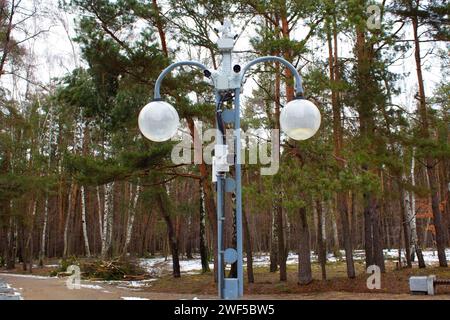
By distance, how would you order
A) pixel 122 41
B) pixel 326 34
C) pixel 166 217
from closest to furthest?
pixel 326 34 → pixel 122 41 → pixel 166 217

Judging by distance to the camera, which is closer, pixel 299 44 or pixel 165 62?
pixel 299 44

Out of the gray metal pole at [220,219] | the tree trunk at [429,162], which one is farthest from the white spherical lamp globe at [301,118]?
the tree trunk at [429,162]

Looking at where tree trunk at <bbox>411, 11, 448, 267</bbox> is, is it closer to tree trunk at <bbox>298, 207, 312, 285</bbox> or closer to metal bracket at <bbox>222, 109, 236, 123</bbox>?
tree trunk at <bbox>298, 207, 312, 285</bbox>

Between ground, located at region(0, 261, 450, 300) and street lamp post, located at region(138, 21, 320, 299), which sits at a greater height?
street lamp post, located at region(138, 21, 320, 299)

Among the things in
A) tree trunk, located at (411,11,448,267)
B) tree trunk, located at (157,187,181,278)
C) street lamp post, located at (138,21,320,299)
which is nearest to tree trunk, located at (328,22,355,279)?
tree trunk, located at (411,11,448,267)

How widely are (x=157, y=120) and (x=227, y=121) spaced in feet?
1.78

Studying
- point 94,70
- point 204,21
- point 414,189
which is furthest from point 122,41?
point 414,189

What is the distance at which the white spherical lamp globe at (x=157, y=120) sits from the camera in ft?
11.9

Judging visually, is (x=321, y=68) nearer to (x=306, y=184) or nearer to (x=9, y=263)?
(x=306, y=184)

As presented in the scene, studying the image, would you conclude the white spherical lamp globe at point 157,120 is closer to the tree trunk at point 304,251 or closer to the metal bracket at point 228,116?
the metal bracket at point 228,116

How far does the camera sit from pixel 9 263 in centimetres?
2939

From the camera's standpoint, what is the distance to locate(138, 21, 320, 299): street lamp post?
351 cm

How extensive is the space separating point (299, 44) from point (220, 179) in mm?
8837

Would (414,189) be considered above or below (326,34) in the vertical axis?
below
